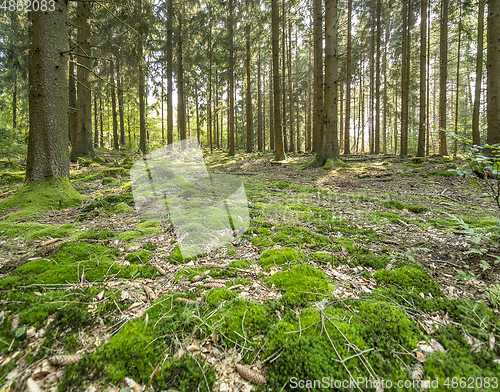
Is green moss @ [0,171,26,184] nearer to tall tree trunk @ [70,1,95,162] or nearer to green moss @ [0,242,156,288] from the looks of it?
tall tree trunk @ [70,1,95,162]

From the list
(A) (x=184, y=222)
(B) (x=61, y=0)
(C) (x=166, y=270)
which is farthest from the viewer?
(B) (x=61, y=0)

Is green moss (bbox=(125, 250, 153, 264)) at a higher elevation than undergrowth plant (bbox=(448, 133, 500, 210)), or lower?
lower

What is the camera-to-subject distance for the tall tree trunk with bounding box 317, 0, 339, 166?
335 inches

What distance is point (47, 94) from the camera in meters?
4.15

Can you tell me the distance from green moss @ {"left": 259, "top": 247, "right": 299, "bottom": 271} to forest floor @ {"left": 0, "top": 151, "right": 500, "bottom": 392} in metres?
0.01

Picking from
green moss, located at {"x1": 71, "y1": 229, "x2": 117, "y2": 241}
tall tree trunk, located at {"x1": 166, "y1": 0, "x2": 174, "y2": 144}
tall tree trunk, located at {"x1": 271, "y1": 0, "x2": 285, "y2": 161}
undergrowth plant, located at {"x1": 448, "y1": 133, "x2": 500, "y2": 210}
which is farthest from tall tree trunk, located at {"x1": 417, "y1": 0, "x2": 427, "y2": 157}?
green moss, located at {"x1": 71, "y1": 229, "x2": 117, "y2": 241}

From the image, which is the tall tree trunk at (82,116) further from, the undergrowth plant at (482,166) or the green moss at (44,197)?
the undergrowth plant at (482,166)

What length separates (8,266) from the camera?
2064mm

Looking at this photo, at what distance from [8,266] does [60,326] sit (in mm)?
1109

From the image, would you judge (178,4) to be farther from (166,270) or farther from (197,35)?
(166,270)

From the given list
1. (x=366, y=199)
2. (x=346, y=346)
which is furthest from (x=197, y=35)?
(x=346, y=346)

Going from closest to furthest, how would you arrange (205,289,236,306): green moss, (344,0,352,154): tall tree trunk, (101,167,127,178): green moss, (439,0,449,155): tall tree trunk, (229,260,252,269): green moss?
(205,289,236,306): green moss → (229,260,252,269): green moss → (101,167,127,178): green moss → (439,0,449,155): tall tree trunk → (344,0,352,154): tall tree trunk

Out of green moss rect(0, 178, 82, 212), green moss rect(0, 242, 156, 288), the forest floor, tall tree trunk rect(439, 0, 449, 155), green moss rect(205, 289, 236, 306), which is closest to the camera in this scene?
the forest floor

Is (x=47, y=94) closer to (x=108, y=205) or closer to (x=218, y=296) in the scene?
(x=108, y=205)
